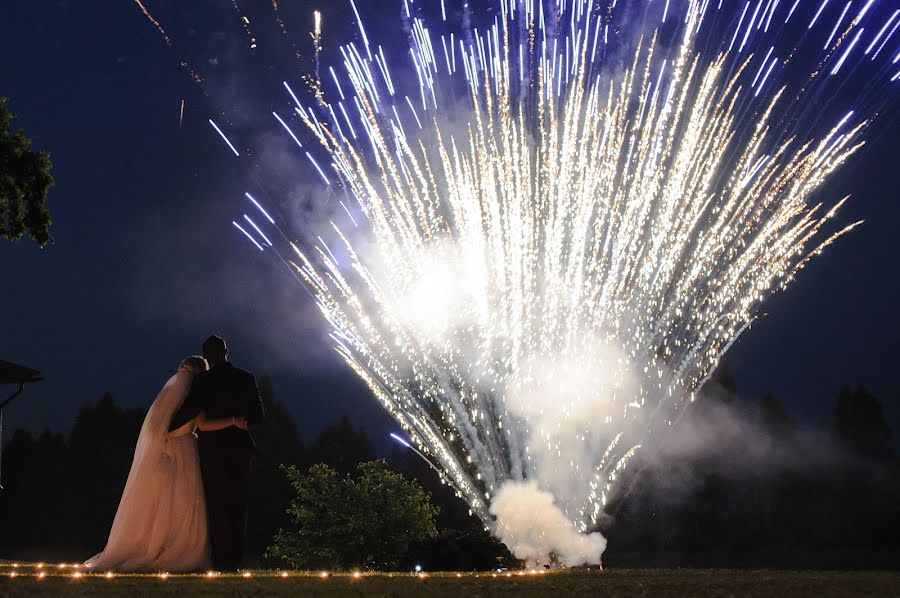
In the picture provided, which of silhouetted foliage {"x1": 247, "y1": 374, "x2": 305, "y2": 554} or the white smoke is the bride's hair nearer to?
the white smoke

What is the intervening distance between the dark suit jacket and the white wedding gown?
0.22m

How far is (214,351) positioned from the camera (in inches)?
439

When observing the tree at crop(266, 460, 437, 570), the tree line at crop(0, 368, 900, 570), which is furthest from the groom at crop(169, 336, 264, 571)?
the tree line at crop(0, 368, 900, 570)

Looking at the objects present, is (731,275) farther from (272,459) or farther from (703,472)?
(272,459)

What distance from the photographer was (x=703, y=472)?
59.4 m

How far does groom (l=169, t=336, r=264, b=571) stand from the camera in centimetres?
1088

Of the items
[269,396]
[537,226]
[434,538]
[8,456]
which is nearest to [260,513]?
[269,396]

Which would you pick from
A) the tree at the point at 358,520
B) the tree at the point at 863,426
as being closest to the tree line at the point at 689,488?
the tree at the point at 863,426

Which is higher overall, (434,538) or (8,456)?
(8,456)

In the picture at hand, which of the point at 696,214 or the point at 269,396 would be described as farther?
the point at 269,396

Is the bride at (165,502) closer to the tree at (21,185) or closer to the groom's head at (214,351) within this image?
the groom's head at (214,351)

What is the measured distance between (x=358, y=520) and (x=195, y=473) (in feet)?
34.7

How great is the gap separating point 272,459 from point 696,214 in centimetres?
4795

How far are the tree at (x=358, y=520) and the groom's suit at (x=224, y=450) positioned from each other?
9.55 meters
